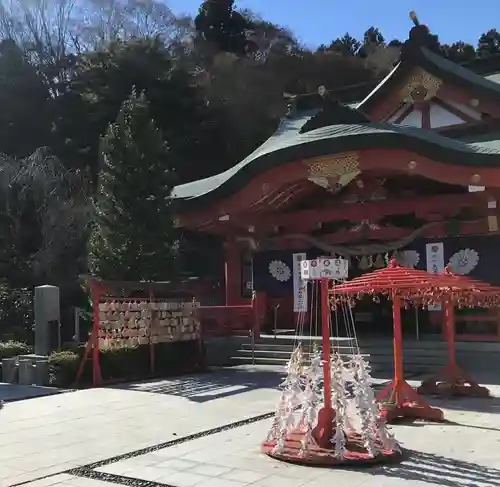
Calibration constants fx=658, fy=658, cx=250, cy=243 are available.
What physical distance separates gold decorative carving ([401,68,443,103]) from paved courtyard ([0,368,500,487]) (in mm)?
8807

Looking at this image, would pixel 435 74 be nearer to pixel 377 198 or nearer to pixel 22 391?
pixel 377 198

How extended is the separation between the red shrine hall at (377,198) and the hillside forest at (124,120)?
168 cm

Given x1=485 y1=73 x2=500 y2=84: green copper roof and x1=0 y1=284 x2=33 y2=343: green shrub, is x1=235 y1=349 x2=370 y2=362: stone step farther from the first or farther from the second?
x1=485 y1=73 x2=500 y2=84: green copper roof

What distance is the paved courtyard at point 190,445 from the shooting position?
17.4 ft

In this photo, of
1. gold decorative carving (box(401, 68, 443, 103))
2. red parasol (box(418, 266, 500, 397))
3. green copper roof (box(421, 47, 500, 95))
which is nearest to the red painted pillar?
gold decorative carving (box(401, 68, 443, 103))

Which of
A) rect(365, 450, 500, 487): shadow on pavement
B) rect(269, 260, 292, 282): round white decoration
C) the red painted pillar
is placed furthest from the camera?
the red painted pillar

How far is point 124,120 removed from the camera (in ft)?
51.2

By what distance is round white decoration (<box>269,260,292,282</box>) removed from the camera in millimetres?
16203

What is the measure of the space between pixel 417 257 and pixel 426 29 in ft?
21.0

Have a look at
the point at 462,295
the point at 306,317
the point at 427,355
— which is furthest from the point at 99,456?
the point at 306,317

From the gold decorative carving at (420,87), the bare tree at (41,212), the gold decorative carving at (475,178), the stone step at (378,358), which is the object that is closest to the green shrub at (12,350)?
the stone step at (378,358)

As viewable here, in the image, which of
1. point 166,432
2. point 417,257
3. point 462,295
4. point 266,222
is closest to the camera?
point 166,432

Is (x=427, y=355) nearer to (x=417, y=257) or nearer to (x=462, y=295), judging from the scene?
(x=417, y=257)

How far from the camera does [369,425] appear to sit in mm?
5754
